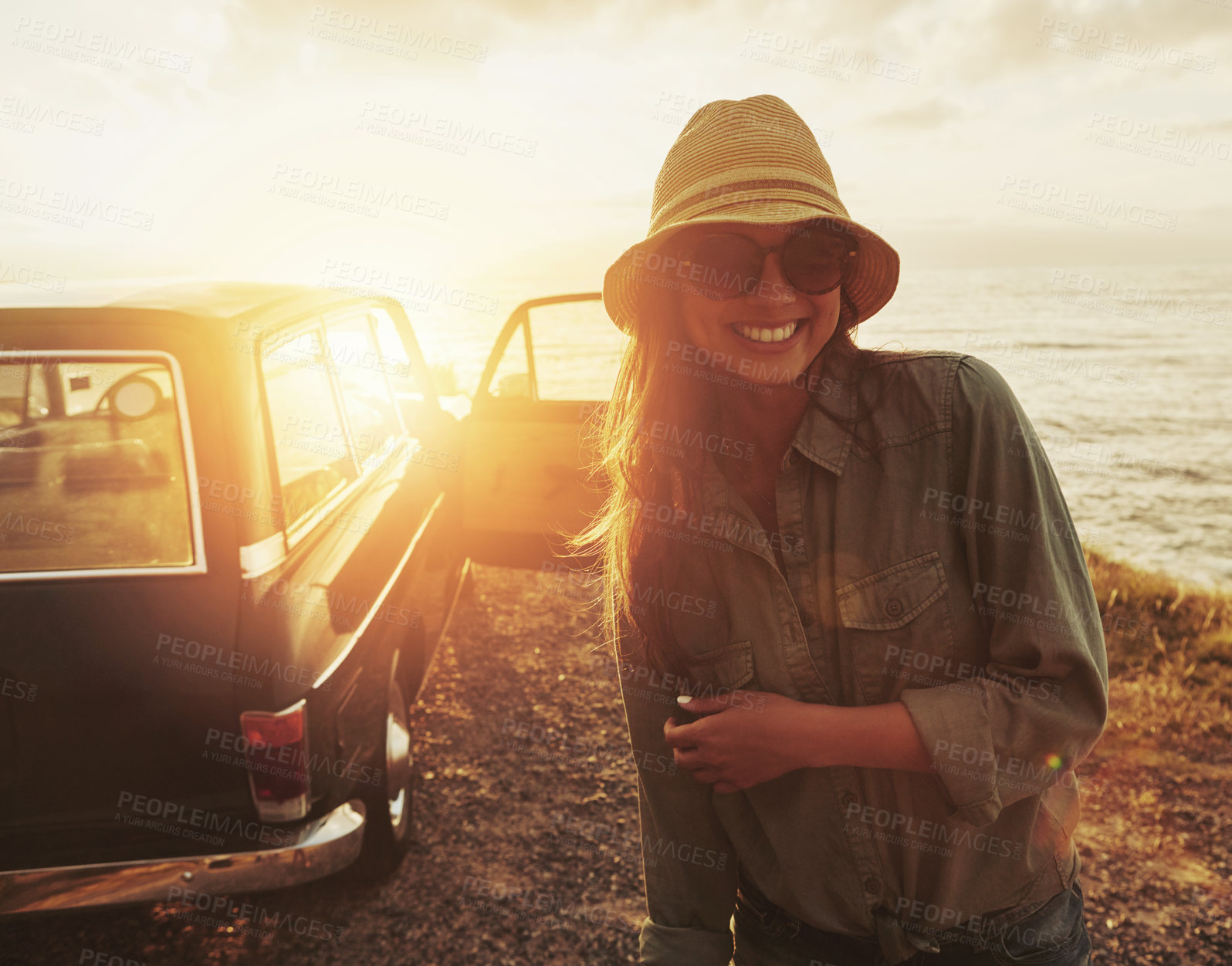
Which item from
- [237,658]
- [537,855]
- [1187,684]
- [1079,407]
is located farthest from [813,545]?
[1079,407]

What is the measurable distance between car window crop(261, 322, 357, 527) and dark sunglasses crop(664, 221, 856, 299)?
1.59m

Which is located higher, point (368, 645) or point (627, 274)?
point (627, 274)

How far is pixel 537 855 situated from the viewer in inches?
130

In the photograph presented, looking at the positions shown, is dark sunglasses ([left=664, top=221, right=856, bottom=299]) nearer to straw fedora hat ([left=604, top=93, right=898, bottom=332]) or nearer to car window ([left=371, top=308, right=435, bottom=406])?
straw fedora hat ([left=604, top=93, right=898, bottom=332])

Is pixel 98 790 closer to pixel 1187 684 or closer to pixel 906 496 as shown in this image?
pixel 906 496

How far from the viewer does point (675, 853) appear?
144 cm

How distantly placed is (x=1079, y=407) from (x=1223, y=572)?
16.2 meters

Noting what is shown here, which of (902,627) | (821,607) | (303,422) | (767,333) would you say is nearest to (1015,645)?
(902,627)

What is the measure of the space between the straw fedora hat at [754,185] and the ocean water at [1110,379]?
12.3 inches

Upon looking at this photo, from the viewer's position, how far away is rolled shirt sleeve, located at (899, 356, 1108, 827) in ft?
3.63

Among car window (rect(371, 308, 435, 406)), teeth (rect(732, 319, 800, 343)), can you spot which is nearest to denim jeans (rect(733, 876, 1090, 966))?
teeth (rect(732, 319, 800, 343))

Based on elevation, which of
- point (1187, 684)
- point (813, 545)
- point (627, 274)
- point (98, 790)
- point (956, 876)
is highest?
point (627, 274)

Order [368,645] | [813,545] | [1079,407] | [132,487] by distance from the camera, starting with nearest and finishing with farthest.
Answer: [813,545] → [132,487] → [368,645] → [1079,407]

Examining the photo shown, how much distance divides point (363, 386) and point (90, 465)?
5.05 feet
